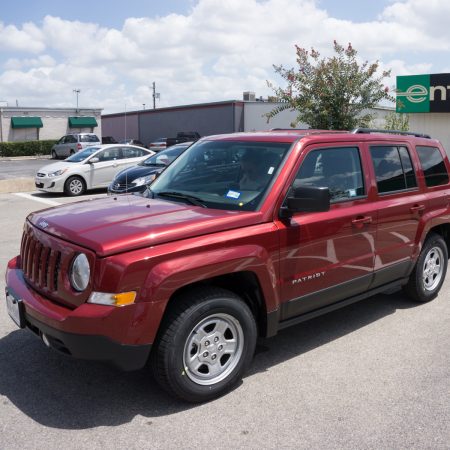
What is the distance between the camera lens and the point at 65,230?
357 cm

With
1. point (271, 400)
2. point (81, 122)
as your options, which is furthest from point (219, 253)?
point (81, 122)

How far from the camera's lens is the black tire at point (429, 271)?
5.54 meters

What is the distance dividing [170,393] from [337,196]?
208 cm

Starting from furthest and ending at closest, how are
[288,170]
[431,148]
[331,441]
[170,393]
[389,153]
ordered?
[431,148] < [389,153] < [288,170] < [170,393] < [331,441]

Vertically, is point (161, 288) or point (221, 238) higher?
Answer: point (221, 238)

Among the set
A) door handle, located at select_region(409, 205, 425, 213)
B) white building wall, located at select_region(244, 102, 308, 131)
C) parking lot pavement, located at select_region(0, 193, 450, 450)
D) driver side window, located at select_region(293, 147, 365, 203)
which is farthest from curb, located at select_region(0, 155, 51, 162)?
driver side window, located at select_region(293, 147, 365, 203)

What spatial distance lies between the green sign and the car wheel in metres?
9.54

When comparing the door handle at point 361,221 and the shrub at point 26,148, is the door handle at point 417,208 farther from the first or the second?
the shrub at point 26,148

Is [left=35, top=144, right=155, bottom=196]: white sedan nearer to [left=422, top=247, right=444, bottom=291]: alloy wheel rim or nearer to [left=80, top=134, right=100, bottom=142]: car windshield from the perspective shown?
[left=422, top=247, right=444, bottom=291]: alloy wheel rim

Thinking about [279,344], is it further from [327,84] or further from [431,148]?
[327,84]

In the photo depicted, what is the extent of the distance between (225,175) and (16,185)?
1408 centimetres

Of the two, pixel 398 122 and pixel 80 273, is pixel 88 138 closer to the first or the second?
pixel 398 122

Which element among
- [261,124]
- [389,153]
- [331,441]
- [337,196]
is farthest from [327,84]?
[261,124]

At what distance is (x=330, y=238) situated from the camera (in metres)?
4.27
